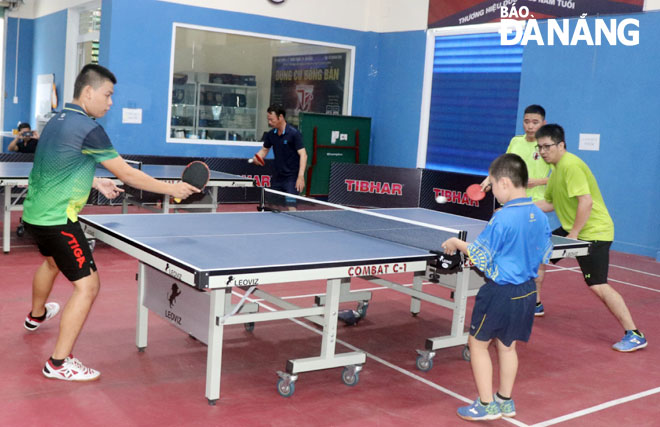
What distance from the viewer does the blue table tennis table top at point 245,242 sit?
3660 millimetres

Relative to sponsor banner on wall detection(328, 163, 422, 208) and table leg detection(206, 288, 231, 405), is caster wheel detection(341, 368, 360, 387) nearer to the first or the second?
table leg detection(206, 288, 231, 405)

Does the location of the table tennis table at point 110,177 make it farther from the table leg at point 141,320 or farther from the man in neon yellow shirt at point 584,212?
the man in neon yellow shirt at point 584,212

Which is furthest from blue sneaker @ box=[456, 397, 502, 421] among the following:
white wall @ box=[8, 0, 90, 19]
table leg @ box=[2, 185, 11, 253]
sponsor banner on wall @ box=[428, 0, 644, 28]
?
white wall @ box=[8, 0, 90, 19]

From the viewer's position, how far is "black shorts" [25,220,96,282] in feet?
13.3

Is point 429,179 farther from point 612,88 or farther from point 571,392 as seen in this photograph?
point 571,392

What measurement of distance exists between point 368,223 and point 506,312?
1.83 metres

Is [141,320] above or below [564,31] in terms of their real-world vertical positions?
below

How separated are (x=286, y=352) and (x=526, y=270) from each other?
190 cm

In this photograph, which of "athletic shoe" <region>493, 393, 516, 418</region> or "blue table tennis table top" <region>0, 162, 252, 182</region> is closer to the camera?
"athletic shoe" <region>493, 393, 516, 418</region>

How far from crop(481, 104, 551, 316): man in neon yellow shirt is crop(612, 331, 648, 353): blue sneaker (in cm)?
91

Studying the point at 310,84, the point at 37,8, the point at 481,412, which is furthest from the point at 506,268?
the point at 37,8

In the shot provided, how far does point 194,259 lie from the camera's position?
3.62 metres

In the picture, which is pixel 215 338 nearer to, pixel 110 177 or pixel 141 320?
pixel 141 320

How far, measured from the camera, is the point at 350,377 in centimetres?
437
